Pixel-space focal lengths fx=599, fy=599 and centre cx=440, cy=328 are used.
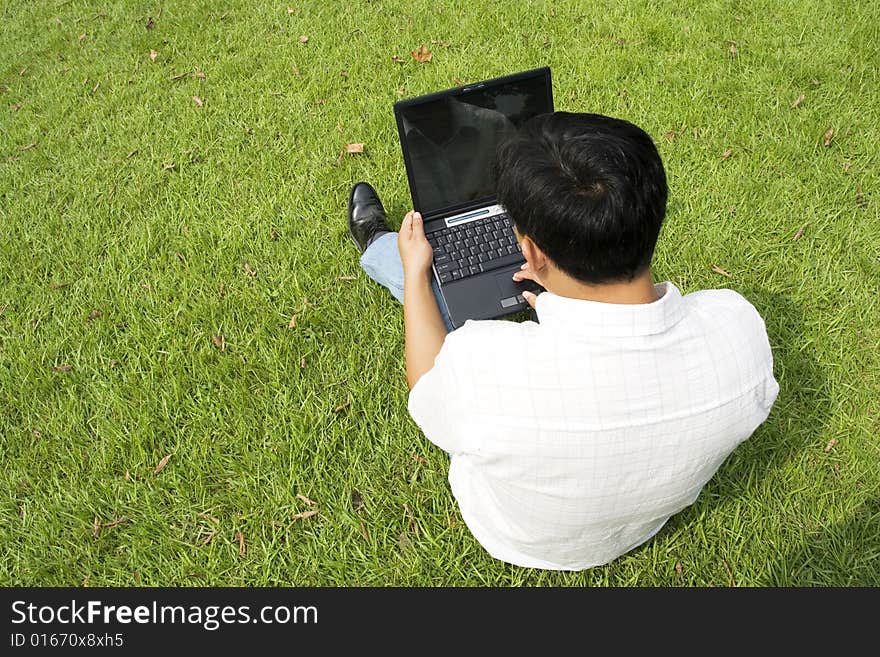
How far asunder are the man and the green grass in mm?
1252

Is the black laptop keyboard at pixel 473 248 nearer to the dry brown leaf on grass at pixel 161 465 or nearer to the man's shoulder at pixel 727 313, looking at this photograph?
the man's shoulder at pixel 727 313

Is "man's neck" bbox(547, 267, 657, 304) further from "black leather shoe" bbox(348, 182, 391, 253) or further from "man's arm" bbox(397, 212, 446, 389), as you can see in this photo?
"black leather shoe" bbox(348, 182, 391, 253)

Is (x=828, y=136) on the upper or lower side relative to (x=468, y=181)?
lower

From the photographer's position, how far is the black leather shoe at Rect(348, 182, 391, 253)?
3703mm

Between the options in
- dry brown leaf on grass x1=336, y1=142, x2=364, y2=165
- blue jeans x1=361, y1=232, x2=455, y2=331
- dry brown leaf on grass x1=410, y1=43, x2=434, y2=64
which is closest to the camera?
blue jeans x1=361, y1=232, x2=455, y2=331

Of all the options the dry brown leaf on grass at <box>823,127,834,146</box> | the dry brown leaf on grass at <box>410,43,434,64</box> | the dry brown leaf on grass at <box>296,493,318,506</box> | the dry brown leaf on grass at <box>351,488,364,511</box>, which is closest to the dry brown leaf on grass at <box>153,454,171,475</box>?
the dry brown leaf on grass at <box>296,493,318,506</box>

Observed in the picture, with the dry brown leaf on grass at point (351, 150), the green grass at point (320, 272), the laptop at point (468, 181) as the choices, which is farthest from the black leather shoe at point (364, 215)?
the laptop at point (468, 181)

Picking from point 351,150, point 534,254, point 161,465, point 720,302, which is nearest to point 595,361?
point 534,254

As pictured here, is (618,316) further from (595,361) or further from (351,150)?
(351,150)

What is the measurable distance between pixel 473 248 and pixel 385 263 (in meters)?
0.60

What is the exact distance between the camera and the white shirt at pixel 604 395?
1587 mm

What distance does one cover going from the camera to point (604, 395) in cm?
158

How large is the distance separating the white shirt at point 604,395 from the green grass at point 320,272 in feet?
4.10

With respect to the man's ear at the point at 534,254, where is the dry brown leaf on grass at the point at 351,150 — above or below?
below
